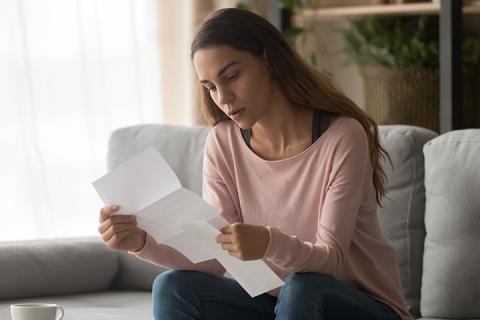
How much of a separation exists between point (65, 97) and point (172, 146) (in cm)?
89

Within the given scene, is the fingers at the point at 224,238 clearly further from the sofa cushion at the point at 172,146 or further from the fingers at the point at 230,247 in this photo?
the sofa cushion at the point at 172,146

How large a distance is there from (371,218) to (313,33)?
195 centimetres

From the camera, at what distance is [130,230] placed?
5.91 feet

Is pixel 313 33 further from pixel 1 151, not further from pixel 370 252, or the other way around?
pixel 370 252

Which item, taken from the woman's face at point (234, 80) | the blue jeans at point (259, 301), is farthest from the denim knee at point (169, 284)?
the woman's face at point (234, 80)

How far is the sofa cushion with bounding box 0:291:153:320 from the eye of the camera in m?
2.22

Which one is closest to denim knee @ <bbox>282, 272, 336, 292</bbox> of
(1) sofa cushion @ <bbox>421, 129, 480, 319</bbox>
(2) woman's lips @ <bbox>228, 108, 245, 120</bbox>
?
(2) woman's lips @ <bbox>228, 108, 245, 120</bbox>

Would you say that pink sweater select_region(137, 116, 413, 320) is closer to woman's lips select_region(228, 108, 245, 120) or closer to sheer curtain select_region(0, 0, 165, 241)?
woman's lips select_region(228, 108, 245, 120)

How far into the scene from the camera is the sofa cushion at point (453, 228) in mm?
2111

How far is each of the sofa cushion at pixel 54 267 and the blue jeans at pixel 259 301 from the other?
718 mm

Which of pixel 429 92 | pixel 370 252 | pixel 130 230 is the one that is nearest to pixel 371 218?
pixel 370 252

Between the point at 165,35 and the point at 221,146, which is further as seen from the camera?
the point at 165,35

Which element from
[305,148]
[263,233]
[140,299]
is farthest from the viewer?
[140,299]

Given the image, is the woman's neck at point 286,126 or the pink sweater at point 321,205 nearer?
the pink sweater at point 321,205
